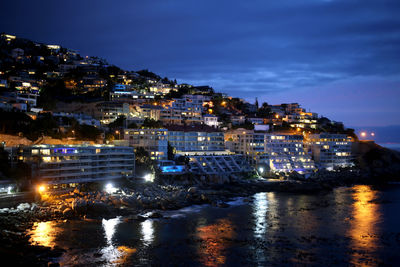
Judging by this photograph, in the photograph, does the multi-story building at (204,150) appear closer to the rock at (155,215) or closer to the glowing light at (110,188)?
the glowing light at (110,188)

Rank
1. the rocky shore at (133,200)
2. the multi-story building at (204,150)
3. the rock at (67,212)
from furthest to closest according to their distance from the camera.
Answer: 1. the multi-story building at (204,150)
2. the rock at (67,212)
3. the rocky shore at (133,200)

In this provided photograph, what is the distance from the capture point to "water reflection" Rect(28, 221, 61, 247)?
1988 cm

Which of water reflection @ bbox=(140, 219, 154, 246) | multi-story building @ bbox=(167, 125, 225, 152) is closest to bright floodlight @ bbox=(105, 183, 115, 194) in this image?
water reflection @ bbox=(140, 219, 154, 246)

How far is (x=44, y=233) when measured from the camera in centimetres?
2169

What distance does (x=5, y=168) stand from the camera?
3053 cm

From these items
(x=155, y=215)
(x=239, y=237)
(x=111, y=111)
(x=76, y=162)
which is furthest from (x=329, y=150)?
(x=76, y=162)

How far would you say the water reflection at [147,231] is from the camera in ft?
69.0

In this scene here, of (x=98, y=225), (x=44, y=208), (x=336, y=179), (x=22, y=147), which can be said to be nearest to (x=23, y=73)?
(x=22, y=147)

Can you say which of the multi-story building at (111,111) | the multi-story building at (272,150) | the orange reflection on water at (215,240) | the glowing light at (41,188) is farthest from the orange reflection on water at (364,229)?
the multi-story building at (111,111)

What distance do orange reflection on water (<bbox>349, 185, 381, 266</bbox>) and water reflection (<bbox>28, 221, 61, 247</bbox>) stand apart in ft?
56.4

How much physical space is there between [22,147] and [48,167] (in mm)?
3218

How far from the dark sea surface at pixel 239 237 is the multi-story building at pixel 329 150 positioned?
2754cm

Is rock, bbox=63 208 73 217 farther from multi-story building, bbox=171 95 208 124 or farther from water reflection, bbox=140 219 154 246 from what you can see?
multi-story building, bbox=171 95 208 124

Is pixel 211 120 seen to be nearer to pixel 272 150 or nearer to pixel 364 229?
pixel 272 150
